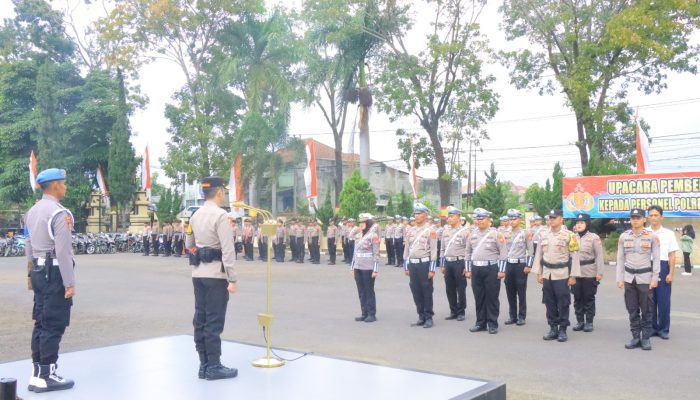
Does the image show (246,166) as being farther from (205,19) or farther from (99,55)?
(99,55)

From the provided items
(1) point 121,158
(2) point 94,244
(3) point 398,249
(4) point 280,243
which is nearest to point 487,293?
(3) point 398,249

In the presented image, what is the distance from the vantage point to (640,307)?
25.9 ft

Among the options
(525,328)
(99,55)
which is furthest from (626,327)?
(99,55)

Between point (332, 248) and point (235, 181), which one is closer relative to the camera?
point (332, 248)

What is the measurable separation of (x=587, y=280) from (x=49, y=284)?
7135 mm

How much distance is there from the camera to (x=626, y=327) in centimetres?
928

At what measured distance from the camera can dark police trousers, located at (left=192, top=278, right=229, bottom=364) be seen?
18.2 feet

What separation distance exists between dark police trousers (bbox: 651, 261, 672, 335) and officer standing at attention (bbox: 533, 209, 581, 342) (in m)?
1.04

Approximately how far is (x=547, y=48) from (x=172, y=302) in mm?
19845

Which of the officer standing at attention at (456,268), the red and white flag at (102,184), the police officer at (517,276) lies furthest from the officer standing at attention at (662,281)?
the red and white flag at (102,184)

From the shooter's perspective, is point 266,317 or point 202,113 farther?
point 202,113

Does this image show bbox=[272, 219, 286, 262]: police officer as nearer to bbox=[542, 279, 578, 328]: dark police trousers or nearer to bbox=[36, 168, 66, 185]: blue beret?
bbox=[542, 279, 578, 328]: dark police trousers

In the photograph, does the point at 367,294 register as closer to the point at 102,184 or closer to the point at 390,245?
the point at 390,245

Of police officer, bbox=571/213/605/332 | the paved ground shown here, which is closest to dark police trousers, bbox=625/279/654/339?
the paved ground
